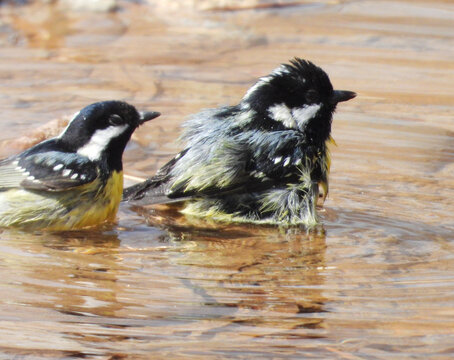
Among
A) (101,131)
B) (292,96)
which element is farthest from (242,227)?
(101,131)

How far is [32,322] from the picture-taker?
12.0 feet

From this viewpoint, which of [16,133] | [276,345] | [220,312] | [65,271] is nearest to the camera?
[276,345]

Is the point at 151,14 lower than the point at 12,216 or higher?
higher

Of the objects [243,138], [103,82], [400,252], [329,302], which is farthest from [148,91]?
[329,302]

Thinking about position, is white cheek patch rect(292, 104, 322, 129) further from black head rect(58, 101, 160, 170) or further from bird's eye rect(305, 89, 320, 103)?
black head rect(58, 101, 160, 170)

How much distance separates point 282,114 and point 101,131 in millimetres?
1081

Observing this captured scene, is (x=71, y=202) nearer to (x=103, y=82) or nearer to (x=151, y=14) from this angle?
(x=103, y=82)

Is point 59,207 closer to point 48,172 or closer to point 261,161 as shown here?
point 48,172

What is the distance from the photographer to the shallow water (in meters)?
3.62

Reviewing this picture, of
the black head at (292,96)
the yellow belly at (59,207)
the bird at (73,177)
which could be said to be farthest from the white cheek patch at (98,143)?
the black head at (292,96)

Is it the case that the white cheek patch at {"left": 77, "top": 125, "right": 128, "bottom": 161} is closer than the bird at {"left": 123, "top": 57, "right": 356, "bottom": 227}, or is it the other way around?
the white cheek patch at {"left": 77, "top": 125, "right": 128, "bottom": 161}

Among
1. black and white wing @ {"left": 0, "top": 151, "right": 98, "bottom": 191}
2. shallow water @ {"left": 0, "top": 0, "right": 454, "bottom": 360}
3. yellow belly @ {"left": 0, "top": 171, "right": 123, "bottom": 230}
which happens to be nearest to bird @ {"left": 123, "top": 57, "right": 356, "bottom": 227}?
shallow water @ {"left": 0, "top": 0, "right": 454, "bottom": 360}

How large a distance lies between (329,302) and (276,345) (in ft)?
1.77

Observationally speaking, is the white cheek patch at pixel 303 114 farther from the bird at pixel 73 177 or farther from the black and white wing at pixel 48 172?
the black and white wing at pixel 48 172
